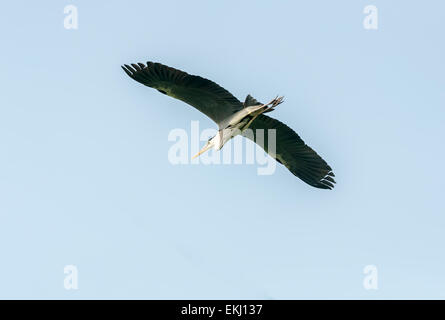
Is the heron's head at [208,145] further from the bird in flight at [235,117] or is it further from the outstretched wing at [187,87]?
the outstretched wing at [187,87]

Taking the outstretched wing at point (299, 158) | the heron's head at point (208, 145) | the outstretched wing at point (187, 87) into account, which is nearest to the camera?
the outstretched wing at point (187, 87)

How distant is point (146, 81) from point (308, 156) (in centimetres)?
450

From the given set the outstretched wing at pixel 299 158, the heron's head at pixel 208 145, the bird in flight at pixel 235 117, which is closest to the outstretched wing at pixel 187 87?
the bird in flight at pixel 235 117

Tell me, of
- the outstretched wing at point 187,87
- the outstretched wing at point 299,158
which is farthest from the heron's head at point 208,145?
the outstretched wing at point 299,158

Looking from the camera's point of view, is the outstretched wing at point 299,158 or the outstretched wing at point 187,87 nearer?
the outstretched wing at point 187,87

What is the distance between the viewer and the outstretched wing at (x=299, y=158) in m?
19.9

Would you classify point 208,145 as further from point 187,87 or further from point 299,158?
point 299,158

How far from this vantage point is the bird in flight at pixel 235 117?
18375mm

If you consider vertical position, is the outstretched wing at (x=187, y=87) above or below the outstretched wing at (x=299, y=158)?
above

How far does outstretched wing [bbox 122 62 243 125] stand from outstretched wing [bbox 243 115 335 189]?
46.1 inches

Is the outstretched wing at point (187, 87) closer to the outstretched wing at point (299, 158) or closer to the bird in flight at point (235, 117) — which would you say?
the bird in flight at point (235, 117)

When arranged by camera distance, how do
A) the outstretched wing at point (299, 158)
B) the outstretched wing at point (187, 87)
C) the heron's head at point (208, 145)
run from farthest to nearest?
the outstretched wing at point (299, 158)
the heron's head at point (208, 145)
the outstretched wing at point (187, 87)
